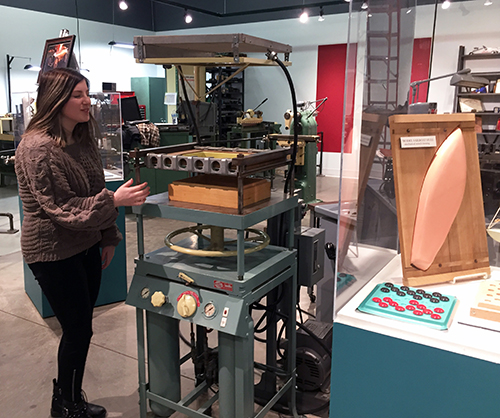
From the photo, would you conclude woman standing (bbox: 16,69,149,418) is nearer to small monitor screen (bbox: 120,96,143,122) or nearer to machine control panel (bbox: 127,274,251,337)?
machine control panel (bbox: 127,274,251,337)

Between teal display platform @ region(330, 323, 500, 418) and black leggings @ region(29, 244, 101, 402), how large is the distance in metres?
1.12

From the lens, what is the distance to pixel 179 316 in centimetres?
166

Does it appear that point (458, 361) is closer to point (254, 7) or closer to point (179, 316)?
point (179, 316)

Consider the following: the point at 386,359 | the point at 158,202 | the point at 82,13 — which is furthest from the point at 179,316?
the point at 82,13

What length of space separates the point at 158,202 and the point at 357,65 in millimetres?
943

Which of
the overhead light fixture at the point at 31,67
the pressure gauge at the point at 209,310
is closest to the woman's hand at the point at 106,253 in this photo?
the pressure gauge at the point at 209,310

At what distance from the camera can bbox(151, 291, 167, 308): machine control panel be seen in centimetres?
169

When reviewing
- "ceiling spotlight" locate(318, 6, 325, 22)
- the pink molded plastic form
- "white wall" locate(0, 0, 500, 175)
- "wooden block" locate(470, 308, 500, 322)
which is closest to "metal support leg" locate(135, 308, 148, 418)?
the pink molded plastic form

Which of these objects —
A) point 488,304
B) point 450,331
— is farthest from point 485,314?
point 450,331

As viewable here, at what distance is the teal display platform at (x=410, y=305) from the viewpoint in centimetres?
108

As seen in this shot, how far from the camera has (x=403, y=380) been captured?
1.03 metres

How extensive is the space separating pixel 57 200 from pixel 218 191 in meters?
0.59

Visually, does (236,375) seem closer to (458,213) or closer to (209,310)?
(209,310)

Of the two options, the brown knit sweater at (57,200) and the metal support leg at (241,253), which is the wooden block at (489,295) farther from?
the brown knit sweater at (57,200)
